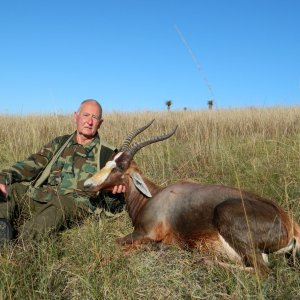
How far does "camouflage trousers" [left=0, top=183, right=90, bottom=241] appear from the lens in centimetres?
459

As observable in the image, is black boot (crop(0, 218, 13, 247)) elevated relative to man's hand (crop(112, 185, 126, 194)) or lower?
lower

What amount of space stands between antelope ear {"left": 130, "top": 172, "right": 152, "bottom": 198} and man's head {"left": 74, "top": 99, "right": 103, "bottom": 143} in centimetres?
101

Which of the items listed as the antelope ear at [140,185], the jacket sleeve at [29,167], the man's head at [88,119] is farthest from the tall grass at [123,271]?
the man's head at [88,119]

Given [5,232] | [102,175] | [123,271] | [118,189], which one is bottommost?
[123,271]

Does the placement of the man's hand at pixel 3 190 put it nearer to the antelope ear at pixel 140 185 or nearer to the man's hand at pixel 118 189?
the man's hand at pixel 118 189

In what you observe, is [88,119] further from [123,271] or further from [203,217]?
[123,271]

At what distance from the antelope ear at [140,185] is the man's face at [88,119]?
3.30 ft

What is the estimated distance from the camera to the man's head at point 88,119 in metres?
5.79

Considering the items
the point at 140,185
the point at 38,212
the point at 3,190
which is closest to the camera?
the point at 38,212

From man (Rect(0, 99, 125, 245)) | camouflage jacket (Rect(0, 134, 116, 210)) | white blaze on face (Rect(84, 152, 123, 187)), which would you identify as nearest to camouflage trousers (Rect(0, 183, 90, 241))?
man (Rect(0, 99, 125, 245))

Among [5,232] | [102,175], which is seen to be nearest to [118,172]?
[102,175]

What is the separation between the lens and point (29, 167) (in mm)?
5594

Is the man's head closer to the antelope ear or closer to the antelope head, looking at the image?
the antelope head

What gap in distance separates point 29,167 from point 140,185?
59.7 inches
